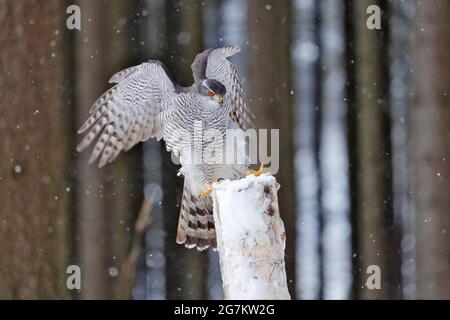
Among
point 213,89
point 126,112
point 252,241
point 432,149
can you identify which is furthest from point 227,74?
point 432,149

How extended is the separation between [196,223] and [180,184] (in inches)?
59.6

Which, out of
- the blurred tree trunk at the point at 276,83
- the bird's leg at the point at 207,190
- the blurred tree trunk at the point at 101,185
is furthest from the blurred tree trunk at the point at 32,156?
the blurred tree trunk at the point at 276,83

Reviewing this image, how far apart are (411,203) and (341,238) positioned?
74 cm

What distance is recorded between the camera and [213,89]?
3584mm

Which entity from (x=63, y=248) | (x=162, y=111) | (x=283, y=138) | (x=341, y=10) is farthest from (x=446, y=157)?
(x=63, y=248)

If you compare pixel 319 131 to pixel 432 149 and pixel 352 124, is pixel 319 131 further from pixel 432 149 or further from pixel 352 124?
pixel 432 149

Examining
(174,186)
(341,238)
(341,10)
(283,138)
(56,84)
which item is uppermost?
(341,10)

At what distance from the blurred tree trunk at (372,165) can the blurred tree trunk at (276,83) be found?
1.86ft

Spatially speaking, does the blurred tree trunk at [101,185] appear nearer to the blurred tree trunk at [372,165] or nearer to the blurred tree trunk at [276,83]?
the blurred tree trunk at [276,83]

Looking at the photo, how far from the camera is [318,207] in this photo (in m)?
5.69

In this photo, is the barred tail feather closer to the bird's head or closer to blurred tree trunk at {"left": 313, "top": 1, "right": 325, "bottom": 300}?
the bird's head

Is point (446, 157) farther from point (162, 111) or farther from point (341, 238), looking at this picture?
point (162, 111)

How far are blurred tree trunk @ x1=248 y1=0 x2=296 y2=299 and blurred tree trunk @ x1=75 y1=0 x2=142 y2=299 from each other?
93 cm

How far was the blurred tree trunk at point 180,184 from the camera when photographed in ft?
17.1
